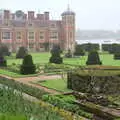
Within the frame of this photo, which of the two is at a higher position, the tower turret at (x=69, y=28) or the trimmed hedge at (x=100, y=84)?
the tower turret at (x=69, y=28)

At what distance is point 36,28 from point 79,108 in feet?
137

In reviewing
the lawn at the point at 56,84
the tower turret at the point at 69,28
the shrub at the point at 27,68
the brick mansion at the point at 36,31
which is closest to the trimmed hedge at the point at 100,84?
the lawn at the point at 56,84

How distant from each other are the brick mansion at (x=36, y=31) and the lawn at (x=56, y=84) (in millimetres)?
33533

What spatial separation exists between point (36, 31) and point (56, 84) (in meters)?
37.0

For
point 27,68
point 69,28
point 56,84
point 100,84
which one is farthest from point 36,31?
point 100,84

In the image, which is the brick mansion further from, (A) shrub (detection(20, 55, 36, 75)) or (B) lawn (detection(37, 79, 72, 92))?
(B) lawn (detection(37, 79, 72, 92))

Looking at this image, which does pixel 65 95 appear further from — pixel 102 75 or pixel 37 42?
pixel 37 42

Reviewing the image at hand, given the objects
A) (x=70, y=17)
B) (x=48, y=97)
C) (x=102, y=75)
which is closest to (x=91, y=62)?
(x=102, y=75)

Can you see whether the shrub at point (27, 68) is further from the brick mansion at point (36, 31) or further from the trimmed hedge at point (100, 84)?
the brick mansion at point (36, 31)

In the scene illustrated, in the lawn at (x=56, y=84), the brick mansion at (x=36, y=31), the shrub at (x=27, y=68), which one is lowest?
the lawn at (x=56, y=84)

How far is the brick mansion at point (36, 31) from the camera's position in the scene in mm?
47188

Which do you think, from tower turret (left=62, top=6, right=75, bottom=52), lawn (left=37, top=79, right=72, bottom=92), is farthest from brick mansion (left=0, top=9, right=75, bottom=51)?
lawn (left=37, top=79, right=72, bottom=92)

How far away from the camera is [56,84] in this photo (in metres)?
13.0

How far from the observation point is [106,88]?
1040 cm
